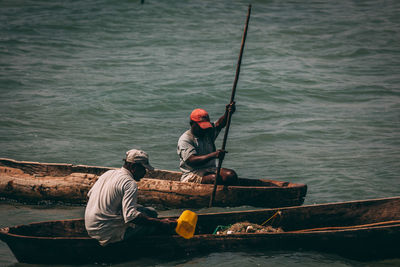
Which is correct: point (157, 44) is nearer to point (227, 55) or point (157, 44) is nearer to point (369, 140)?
point (227, 55)

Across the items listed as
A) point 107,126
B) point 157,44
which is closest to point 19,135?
point 107,126

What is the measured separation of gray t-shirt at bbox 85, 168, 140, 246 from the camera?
5.48 metres

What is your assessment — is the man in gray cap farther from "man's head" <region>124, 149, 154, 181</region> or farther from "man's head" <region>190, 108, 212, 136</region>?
"man's head" <region>190, 108, 212, 136</region>

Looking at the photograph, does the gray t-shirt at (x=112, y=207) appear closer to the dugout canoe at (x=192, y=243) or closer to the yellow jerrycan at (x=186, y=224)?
the dugout canoe at (x=192, y=243)

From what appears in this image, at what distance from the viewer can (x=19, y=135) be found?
496 inches

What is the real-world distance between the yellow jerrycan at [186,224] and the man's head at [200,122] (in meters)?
1.70

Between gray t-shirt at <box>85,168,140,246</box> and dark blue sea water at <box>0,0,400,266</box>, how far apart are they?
0.54 metres

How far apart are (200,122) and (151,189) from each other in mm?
1249

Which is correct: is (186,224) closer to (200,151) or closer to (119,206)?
(119,206)

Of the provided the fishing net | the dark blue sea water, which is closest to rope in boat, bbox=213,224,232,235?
the fishing net

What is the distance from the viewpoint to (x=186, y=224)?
5.88m

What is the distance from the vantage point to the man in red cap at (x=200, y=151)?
7.44m

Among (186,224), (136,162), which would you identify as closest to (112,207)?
(136,162)

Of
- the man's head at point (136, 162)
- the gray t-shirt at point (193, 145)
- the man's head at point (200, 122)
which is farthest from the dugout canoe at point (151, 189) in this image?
the man's head at point (136, 162)
